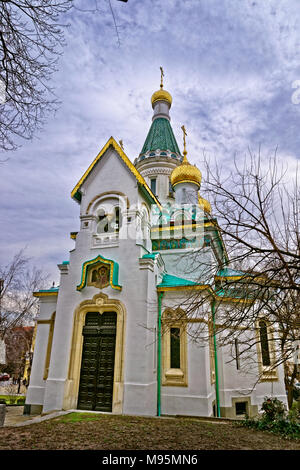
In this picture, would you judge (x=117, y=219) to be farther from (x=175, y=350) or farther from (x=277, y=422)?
(x=277, y=422)

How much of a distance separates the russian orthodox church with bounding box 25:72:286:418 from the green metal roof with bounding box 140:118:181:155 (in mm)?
9808

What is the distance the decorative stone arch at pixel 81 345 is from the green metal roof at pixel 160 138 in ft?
45.0

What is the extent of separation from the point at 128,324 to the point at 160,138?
50.7 ft

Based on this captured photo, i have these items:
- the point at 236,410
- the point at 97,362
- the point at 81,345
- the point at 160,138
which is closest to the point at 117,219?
the point at 81,345

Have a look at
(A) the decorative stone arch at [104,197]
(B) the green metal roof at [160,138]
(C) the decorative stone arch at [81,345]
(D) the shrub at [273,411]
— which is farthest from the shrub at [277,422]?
(B) the green metal roof at [160,138]

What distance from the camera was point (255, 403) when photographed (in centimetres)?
1095

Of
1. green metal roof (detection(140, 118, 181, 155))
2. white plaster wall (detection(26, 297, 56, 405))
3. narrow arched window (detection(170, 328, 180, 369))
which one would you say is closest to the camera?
narrow arched window (detection(170, 328, 180, 369))

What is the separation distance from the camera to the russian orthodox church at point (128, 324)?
8852mm

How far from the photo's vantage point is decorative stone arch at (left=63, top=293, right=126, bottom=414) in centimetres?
866

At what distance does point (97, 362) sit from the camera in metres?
9.27

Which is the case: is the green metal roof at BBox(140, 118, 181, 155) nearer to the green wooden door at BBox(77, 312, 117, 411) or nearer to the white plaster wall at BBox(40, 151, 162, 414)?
the white plaster wall at BBox(40, 151, 162, 414)

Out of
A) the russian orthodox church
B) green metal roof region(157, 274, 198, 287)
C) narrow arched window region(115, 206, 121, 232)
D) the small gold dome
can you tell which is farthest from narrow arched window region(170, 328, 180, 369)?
the small gold dome
